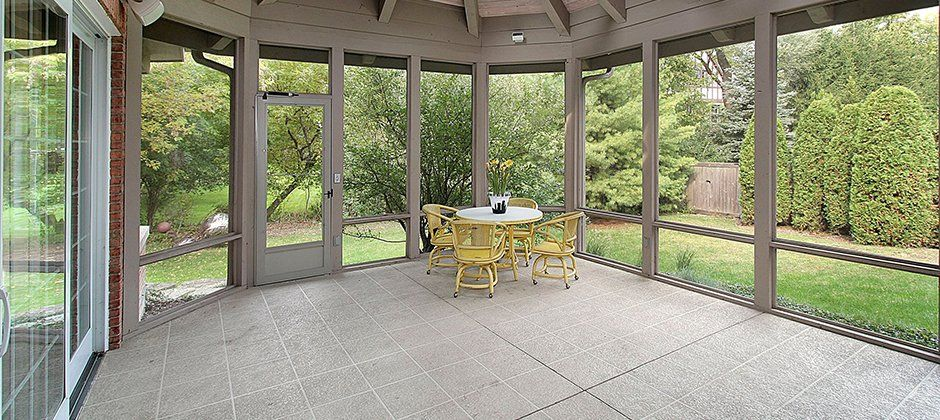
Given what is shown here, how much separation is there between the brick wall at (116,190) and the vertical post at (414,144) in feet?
9.92

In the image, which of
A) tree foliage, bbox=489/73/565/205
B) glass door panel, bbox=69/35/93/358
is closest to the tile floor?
glass door panel, bbox=69/35/93/358

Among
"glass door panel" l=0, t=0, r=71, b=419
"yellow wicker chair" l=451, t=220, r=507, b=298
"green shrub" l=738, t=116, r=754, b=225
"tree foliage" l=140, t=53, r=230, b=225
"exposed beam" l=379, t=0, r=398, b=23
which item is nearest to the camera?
"glass door panel" l=0, t=0, r=71, b=419

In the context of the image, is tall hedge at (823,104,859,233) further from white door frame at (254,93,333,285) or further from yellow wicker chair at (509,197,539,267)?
white door frame at (254,93,333,285)

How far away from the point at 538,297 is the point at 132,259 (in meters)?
3.42

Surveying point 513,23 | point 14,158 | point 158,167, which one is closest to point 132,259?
point 158,167

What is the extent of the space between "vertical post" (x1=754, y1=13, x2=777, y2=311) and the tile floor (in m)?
0.33

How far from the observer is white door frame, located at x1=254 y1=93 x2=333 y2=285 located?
Result: 474cm

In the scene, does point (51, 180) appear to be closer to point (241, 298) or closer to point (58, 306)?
point (58, 306)

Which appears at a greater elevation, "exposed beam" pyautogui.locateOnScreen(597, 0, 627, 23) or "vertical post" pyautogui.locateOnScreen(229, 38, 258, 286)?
"exposed beam" pyautogui.locateOnScreen(597, 0, 627, 23)

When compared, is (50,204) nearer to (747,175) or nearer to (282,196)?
(282,196)

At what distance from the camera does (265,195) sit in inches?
189

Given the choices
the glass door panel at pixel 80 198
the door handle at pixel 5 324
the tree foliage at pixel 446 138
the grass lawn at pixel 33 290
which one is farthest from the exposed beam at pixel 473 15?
the door handle at pixel 5 324

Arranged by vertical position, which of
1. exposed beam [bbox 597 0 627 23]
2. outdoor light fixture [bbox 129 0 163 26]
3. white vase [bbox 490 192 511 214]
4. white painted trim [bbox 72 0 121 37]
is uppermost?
exposed beam [bbox 597 0 627 23]

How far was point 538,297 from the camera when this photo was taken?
4.40 m
